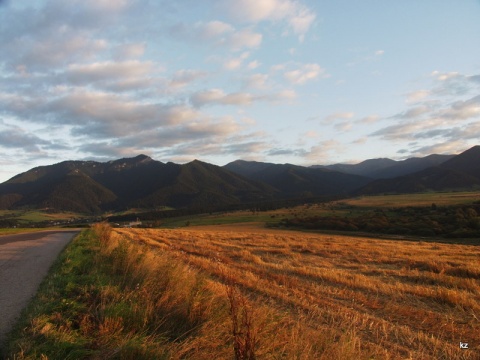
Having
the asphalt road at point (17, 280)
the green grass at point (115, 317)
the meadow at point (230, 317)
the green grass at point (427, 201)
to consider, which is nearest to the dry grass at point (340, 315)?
the meadow at point (230, 317)

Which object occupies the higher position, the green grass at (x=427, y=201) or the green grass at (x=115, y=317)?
the green grass at (x=115, y=317)

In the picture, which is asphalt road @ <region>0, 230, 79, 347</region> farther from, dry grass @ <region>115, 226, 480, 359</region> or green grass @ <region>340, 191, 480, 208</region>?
green grass @ <region>340, 191, 480, 208</region>

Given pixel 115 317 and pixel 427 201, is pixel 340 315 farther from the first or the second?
pixel 427 201

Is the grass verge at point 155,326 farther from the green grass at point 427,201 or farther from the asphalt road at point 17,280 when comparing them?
the green grass at point 427,201

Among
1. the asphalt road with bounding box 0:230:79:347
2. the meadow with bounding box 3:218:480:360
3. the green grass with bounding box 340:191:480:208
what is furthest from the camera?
the green grass with bounding box 340:191:480:208

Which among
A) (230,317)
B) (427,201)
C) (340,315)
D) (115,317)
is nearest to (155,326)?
(115,317)

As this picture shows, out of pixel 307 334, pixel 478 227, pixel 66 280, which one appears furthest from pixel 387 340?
pixel 478 227

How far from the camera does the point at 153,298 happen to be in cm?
726

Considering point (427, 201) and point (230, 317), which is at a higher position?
point (230, 317)

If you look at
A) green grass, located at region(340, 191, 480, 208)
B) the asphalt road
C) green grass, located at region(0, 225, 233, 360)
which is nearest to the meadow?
green grass, located at region(0, 225, 233, 360)

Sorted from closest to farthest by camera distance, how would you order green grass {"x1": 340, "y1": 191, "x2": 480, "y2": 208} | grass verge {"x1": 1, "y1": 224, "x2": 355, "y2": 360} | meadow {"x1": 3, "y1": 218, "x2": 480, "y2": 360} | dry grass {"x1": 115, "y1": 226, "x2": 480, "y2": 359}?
grass verge {"x1": 1, "y1": 224, "x2": 355, "y2": 360}, meadow {"x1": 3, "y1": 218, "x2": 480, "y2": 360}, dry grass {"x1": 115, "y1": 226, "x2": 480, "y2": 359}, green grass {"x1": 340, "y1": 191, "x2": 480, "y2": 208}

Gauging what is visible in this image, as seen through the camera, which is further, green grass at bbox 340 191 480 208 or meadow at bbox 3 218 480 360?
green grass at bbox 340 191 480 208

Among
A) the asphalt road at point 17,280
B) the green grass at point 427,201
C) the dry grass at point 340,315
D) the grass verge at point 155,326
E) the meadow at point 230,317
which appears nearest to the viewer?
the grass verge at point 155,326

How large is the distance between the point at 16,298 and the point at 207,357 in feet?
20.8
